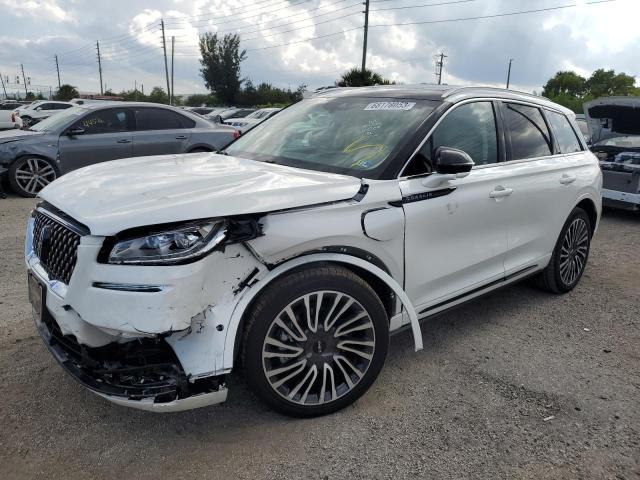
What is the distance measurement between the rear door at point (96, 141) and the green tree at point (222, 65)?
52457mm

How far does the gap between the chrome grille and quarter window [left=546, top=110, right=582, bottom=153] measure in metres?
3.78

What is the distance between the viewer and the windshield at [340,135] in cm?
307

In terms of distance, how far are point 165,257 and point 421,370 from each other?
6.14ft

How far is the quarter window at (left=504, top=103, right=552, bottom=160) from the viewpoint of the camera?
3.82 m

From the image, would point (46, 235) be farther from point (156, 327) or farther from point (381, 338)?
point (381, 338)

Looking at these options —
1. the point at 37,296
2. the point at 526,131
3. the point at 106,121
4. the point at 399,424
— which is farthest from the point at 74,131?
the point at 399,424

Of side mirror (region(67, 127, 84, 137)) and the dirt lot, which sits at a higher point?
side mirror (region(67, 127, 84, 137))

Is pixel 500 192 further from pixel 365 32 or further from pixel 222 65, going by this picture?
pixel 222 65

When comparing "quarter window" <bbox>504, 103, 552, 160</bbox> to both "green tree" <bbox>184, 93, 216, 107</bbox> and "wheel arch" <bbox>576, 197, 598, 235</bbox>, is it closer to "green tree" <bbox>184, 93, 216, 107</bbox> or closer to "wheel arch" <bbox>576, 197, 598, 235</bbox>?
"wheel arch" <bbox>576, 197, 598, 235</bbox>

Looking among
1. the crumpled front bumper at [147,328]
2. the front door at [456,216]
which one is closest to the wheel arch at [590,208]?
the front door at [456,216]

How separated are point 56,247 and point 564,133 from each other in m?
4.09

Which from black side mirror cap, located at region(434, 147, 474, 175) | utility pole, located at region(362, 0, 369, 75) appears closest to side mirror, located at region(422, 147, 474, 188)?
black side mirror cap, located at region(434, 147, 474, 175)

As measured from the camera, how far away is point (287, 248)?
2.44 metres

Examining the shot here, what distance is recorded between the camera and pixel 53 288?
2.43m
